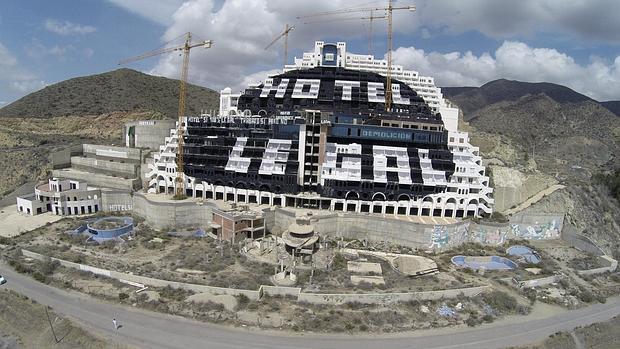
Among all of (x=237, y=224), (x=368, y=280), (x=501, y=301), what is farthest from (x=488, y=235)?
(x=237, y=224)

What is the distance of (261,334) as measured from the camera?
41.8 m

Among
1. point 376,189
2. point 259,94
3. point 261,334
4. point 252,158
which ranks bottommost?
point 261,334

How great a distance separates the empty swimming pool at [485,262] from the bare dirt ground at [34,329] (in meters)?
52.9

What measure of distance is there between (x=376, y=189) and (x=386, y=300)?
29.6 m

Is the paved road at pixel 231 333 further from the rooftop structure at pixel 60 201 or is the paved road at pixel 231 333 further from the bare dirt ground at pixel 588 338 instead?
the rooftop structure at pixel 60 201

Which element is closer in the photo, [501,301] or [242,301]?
[242,301]

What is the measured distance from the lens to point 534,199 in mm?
82250

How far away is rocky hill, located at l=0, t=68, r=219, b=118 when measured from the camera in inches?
Answer: 6432

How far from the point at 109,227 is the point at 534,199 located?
291 ft

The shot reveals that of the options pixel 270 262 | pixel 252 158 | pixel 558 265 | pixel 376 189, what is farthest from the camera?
pixel 252 158

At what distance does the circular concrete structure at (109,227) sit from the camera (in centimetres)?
6956

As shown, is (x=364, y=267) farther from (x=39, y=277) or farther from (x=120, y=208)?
(x=120, y=208)

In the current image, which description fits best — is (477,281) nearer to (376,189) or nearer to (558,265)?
(558,265)

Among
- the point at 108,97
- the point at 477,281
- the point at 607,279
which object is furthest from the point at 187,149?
the point at 108,97
